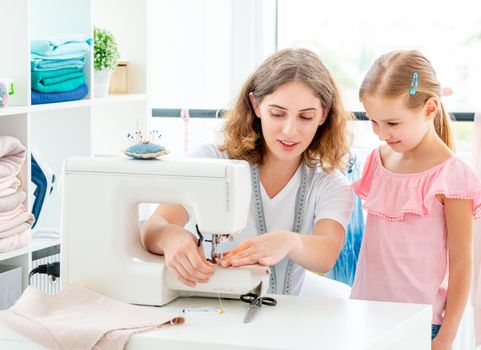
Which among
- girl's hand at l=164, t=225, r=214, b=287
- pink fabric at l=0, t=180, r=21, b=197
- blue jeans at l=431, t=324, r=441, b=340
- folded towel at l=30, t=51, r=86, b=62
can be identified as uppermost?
folded towel at l=30, t=51, r=86, b=62

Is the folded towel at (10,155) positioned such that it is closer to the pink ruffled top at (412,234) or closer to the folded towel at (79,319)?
the folded towel at (79,319)

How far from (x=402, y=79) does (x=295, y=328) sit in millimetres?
685

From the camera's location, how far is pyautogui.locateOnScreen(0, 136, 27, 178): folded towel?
2.10 metres

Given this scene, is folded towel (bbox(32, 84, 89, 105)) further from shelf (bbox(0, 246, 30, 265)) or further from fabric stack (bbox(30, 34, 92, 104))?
shelf (bbox(0, 246, 30, 265))

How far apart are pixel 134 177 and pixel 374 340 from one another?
1.72 ft

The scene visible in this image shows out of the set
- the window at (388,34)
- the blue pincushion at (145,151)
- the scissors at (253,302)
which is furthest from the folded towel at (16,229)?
the window at (388,34)

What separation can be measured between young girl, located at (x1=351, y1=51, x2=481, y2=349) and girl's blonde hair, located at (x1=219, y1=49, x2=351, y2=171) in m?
0.09

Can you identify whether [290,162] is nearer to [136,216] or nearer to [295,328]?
[136,216]

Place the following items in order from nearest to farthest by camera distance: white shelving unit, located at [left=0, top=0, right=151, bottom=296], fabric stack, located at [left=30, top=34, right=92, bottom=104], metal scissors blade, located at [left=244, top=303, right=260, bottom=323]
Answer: metal scissors blade, located at [left=244, top=303, right=260, bottom=323]
white shelving unit, located at [left=0, top=0, right=151, bottom=296]
fabric stack, located at [left=30, top=34, right=92, bottom=104]

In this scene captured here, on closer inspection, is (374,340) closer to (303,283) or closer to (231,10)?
(303,283)

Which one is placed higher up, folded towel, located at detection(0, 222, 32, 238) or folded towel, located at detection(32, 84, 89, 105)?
folded towel, located at detection(32, 84, 89, 105)

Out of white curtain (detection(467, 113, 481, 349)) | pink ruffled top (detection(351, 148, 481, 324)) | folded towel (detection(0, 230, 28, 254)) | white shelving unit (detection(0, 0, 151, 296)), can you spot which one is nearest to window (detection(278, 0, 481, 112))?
white curtain (detection(467, 113, 481, 349))

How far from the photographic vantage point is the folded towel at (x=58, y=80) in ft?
7.43

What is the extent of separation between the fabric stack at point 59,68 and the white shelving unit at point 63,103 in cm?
3
